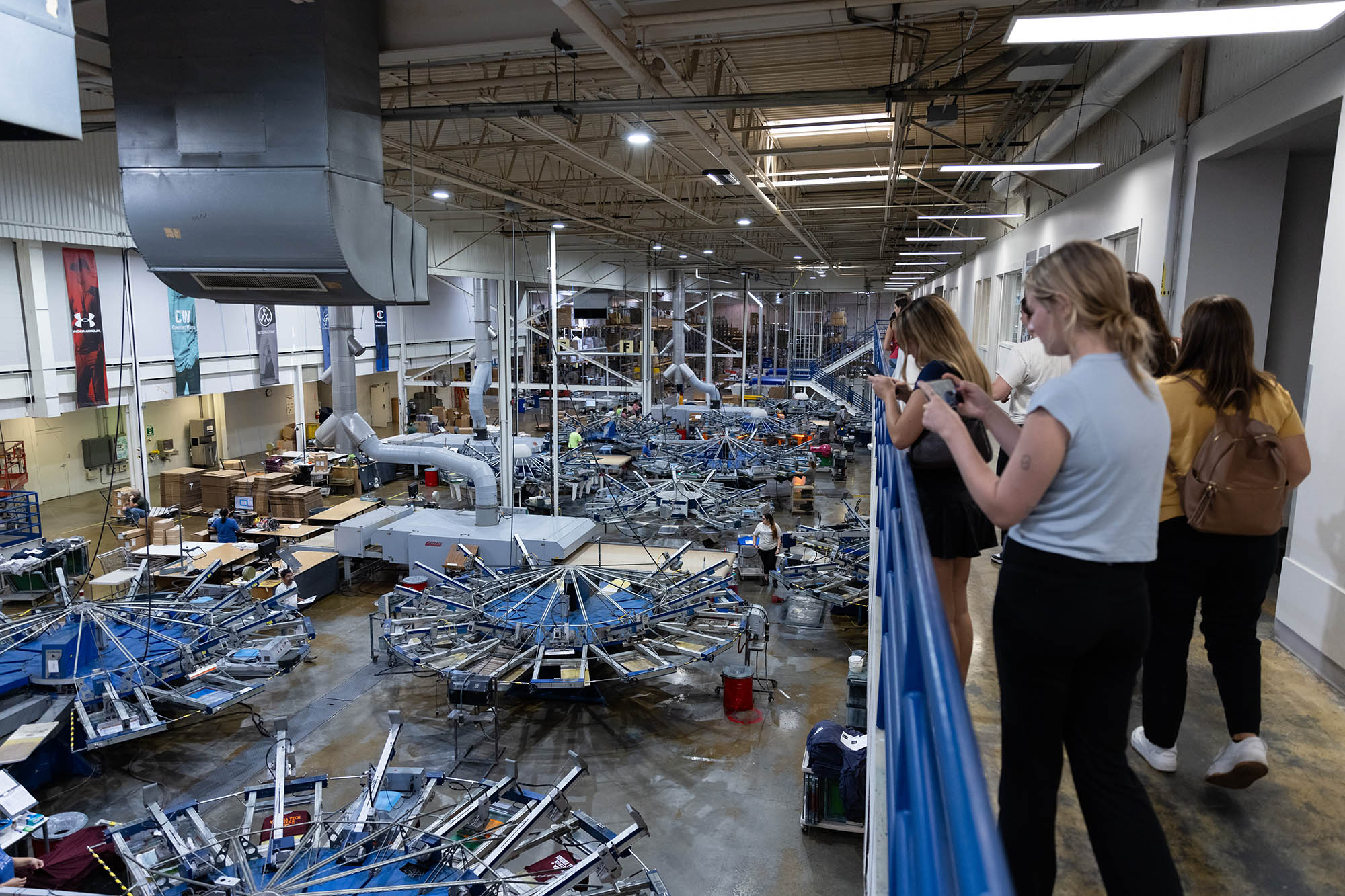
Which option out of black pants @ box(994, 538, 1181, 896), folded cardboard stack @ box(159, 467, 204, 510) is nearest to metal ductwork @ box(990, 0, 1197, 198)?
black pants @ box(994, 538, 1181, 896)

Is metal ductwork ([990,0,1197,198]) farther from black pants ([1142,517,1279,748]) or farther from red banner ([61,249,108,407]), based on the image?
red banner ([61,249,108,407])

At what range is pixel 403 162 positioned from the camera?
15.1 metres

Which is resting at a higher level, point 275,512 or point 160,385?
point 160,385

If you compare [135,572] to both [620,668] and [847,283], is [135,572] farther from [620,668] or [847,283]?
[847,283]

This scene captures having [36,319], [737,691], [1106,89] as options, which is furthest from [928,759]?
[36,319]

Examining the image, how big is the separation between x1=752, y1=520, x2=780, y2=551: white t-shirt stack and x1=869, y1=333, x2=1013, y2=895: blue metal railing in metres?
14.2

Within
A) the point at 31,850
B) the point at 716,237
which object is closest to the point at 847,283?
the point at 716,237

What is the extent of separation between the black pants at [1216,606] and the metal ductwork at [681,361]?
95.4 ft

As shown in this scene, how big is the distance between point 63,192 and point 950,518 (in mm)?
21288

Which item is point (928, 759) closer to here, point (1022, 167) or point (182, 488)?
point (1022, 167)

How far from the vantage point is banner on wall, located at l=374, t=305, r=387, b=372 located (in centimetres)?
2991

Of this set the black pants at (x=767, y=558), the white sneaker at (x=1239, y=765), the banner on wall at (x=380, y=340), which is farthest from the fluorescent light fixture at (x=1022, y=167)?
the banner on wall at (x=380, y=340)

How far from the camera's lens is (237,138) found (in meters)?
6.46

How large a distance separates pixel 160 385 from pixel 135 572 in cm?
1002
